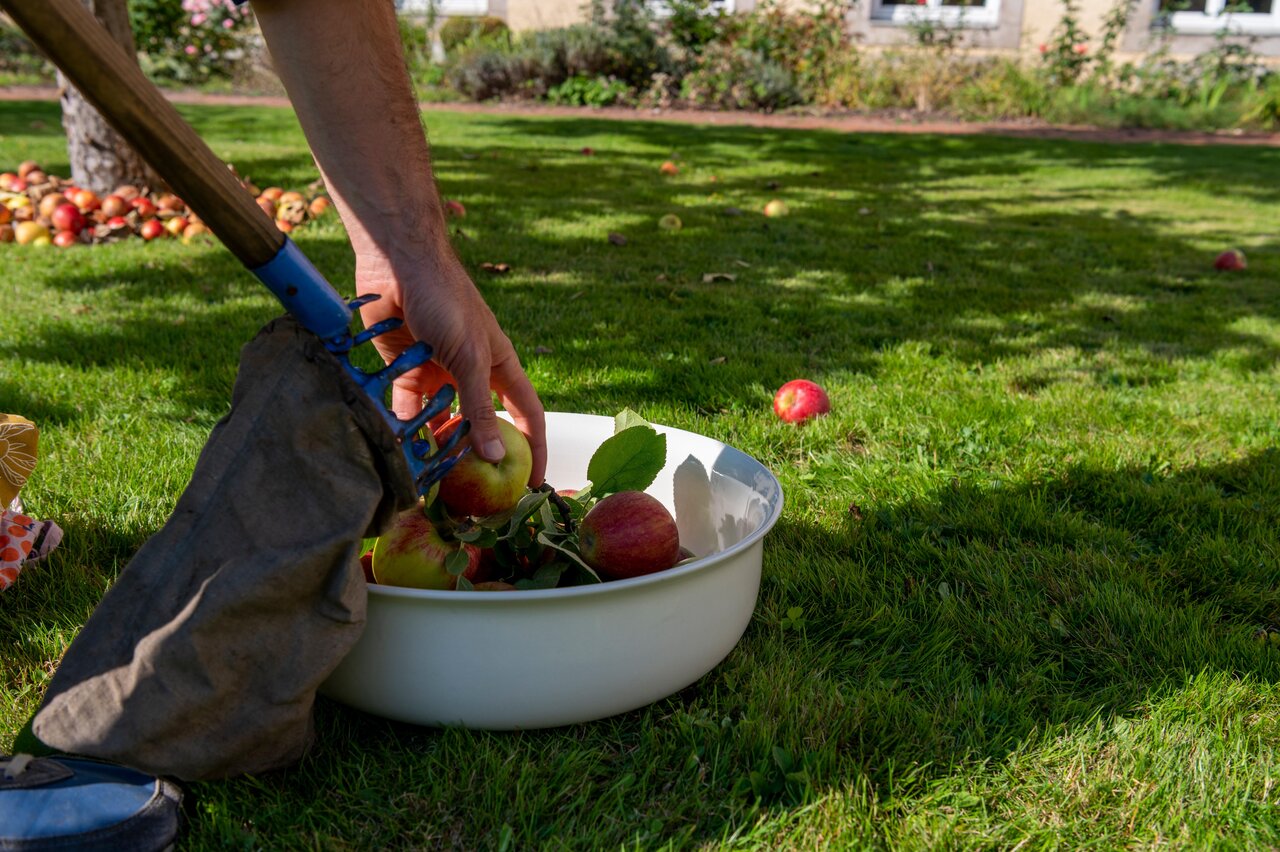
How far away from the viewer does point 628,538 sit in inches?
61.0

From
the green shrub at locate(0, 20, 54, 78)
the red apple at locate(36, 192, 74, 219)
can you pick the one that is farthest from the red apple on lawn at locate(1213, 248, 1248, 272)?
the green shrub at locate(0, 20, 54, 78)

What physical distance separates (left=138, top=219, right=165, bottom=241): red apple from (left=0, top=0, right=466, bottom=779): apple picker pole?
4306 mm

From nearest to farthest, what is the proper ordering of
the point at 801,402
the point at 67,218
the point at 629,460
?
1. the point at 629,460
2. the point at 801,402
3. the point at 67,218

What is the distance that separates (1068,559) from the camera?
2.05 meters

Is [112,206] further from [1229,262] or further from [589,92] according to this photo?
[589,92]

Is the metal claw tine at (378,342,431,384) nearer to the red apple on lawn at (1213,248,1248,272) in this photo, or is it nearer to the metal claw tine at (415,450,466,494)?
the metal claw tine at (415,450,466,494)

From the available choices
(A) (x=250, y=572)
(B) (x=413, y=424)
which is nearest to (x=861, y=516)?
(B) (x=413, y=424)

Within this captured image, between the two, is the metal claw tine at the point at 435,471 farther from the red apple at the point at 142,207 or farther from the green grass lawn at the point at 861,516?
the red apple at the point at 142,207

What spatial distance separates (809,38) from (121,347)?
40.0 feet

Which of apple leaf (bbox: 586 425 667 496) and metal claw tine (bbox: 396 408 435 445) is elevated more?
metal claw tine (bbox: 396 408 435 445)

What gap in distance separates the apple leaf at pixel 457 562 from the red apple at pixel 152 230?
430 centimetres

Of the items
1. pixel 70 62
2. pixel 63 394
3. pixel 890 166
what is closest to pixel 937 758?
pixel 70 62

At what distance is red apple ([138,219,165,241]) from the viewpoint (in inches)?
195

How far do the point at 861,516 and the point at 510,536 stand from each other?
3.33 feet
